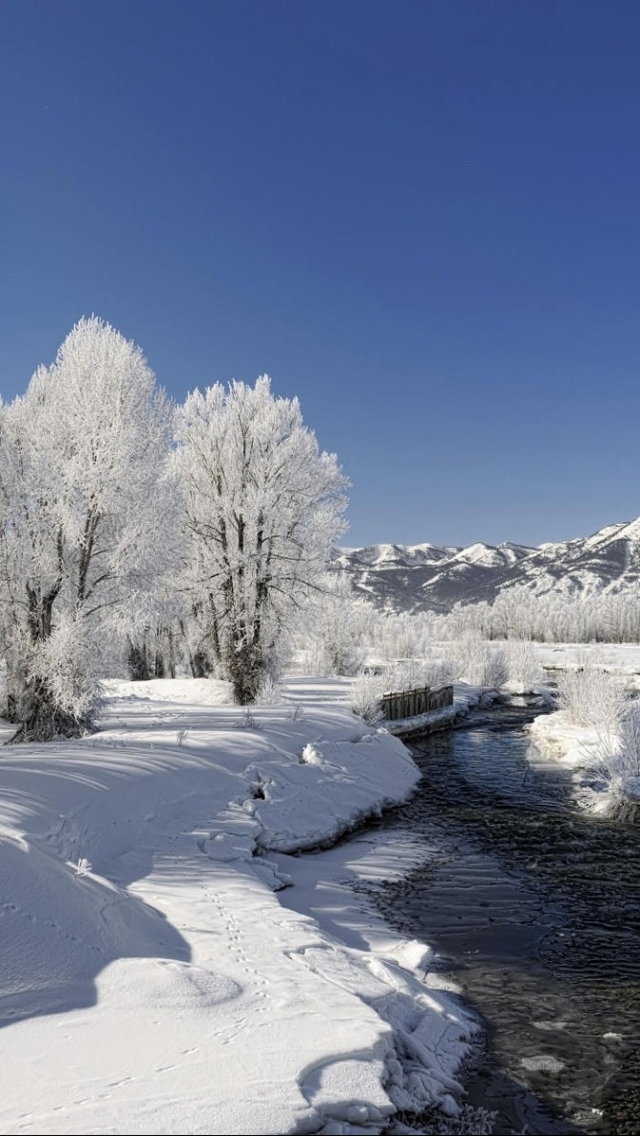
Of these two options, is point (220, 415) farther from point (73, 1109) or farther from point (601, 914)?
point (73, 1109)

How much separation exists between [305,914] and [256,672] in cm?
1574

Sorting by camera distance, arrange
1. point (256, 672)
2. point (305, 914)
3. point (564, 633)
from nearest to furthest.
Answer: point (305, 914)
point (256, 672)
point (564, 633)

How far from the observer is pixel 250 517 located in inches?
1017

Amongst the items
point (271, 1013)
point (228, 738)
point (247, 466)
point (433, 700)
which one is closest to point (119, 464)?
point (228, 738)

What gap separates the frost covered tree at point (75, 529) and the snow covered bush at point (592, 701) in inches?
584

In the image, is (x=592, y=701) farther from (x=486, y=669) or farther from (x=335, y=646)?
(x=486, y=669)

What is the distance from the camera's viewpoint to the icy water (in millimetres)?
6742

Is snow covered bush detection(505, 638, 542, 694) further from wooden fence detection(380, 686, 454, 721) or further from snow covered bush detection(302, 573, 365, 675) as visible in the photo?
wooden fence detection(380, 686, 454, 721)

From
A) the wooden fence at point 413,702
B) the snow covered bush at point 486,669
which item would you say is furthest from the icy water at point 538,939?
the snow covered bush at point 486,669

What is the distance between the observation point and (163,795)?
1336cm

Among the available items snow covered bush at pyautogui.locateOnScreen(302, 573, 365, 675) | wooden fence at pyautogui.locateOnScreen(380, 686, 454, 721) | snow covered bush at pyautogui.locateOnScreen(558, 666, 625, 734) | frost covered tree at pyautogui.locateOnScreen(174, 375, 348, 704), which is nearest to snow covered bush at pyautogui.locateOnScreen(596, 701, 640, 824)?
snow covered bush at pyautogui.locateOnScreen(558, 666, 625, 734)

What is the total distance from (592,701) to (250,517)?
13863 millimetres

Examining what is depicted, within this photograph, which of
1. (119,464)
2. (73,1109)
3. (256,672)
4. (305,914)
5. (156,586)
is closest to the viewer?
(73,1109)

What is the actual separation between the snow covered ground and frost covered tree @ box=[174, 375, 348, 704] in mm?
10457
